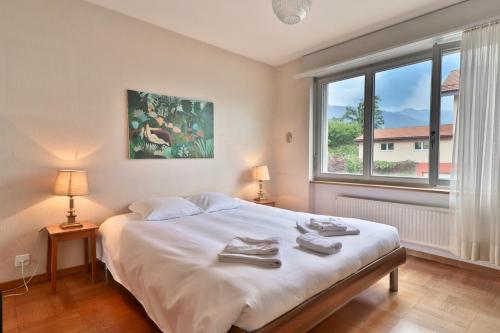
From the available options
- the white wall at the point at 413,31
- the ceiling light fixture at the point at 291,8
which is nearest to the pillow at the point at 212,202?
the ceiling light fixture at the point at 291,8

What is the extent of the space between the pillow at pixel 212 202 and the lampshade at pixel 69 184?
118cm

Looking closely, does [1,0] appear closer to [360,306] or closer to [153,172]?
[153,172]

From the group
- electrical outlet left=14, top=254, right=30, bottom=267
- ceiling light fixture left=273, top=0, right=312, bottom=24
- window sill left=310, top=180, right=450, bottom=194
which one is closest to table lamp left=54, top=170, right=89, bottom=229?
electrical outlet left=14, top=254, right=30, bottom=267

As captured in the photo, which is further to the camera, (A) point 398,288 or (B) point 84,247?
(B) point 84,247

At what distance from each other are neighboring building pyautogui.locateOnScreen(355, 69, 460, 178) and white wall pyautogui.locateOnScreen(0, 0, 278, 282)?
2.34 m

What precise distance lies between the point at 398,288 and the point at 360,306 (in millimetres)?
537

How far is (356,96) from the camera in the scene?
3.77 m

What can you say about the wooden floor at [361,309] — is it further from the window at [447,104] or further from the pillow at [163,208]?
the window at [447,104]

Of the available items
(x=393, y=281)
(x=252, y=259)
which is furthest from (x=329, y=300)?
(x=393, y=281)

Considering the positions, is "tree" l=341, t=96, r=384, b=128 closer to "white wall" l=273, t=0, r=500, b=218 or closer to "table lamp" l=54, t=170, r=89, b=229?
"white wall" l=273, t=0, r=500, b=218

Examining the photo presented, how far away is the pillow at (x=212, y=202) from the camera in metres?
3.14

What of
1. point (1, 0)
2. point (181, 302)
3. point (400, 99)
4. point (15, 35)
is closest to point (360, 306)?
point (181, 302)

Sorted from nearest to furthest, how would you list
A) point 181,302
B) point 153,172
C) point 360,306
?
point 181,302 < point 360,306 < point 153,172

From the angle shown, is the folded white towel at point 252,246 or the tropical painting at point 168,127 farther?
the tropical painting at point 168,127
